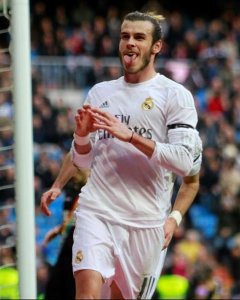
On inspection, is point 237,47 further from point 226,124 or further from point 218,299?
point 218,299

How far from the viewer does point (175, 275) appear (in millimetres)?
15430

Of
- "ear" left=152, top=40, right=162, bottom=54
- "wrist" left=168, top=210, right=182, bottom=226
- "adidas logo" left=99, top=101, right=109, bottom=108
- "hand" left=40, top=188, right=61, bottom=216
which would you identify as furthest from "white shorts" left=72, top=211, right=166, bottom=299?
"ear" left=152, top=40, right=162, bottom=54

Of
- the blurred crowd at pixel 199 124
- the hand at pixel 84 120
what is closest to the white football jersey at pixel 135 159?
the hand at pixel 84 120

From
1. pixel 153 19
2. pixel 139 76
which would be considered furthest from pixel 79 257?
pixel 153 19

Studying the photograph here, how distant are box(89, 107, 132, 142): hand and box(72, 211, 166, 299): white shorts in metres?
0.64

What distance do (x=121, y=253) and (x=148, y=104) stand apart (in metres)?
0.95

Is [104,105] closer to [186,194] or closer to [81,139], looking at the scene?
[81,139]

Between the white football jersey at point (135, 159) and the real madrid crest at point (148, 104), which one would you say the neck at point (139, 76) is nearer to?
the white football jersey at point (135, 159)

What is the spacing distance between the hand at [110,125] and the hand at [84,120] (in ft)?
0.18

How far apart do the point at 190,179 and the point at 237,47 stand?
17177 millimetres

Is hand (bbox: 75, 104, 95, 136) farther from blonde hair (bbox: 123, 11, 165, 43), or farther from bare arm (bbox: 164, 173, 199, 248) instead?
bare arm (bbox: 164, 173, 199, 248)

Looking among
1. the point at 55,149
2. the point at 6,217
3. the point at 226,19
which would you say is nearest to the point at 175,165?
the point at 6,217

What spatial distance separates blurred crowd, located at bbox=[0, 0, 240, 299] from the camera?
48.4ft

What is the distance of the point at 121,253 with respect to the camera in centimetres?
668
